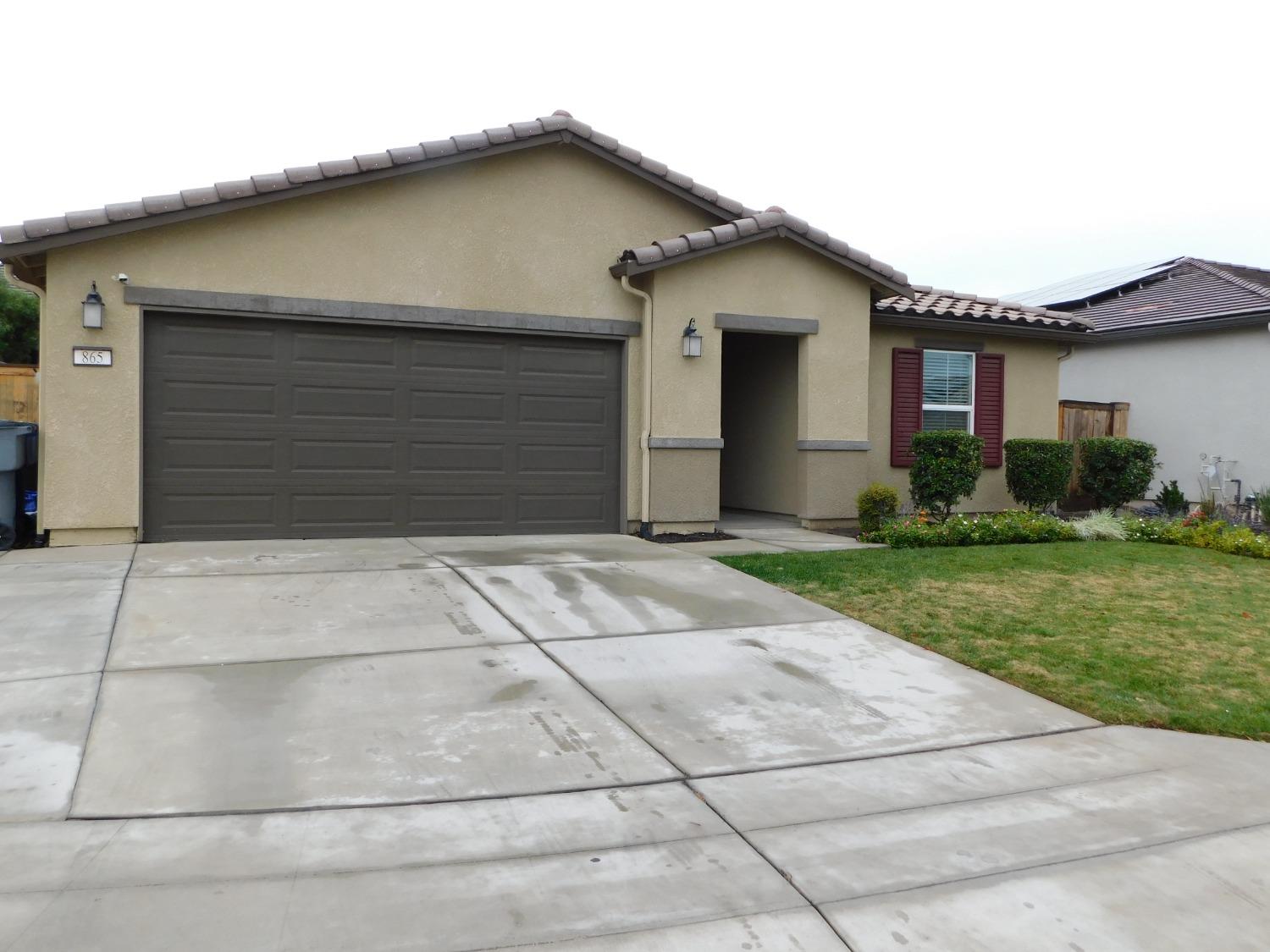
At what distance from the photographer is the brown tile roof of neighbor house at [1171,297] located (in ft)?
52.2

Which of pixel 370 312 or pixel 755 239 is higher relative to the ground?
pixel 755 239

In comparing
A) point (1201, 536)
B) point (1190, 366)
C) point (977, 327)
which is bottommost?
point (1201, 536)

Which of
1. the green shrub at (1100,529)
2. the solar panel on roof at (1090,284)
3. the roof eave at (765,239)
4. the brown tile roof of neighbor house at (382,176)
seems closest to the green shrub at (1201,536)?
the green shrub at (1100,529)

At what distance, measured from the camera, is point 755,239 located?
1120 cm

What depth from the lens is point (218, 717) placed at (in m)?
4.75

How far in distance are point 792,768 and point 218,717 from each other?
9.44 ft

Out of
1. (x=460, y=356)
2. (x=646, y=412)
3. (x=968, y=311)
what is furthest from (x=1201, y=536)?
(x=460, y=356)

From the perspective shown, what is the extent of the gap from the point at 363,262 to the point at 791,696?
703 centimetres

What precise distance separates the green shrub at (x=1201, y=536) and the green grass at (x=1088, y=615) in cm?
31

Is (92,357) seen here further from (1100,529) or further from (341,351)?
(1100,529)

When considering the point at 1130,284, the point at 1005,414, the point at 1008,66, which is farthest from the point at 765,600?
the point at 1130,284

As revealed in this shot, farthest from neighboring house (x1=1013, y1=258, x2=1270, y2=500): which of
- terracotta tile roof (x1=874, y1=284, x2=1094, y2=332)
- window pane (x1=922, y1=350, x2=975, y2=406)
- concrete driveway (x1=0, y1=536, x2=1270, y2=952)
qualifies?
concrete driveway (x1=0, y1=536, x2=1270, y2=952)

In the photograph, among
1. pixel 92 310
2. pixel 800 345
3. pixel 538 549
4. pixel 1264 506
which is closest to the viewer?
pixel 92 310

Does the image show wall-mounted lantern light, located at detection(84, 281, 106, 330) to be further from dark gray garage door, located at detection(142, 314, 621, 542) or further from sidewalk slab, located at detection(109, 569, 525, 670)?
sidewalk slab, located at detection(109, 569, 525, 670)
